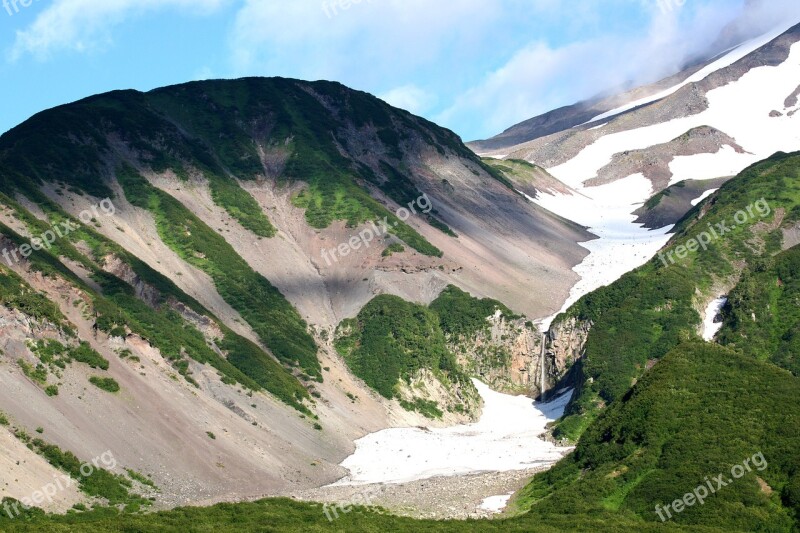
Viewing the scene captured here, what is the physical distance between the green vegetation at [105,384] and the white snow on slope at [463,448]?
16.0m

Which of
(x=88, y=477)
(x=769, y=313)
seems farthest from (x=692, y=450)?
(x=769, y=313)

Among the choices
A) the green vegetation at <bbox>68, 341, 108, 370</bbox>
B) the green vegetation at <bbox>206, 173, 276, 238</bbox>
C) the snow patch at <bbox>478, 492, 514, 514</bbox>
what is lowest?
the snow patch at <bbox>478, 492, 514, 514</bbox>

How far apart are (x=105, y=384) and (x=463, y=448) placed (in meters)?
29.6

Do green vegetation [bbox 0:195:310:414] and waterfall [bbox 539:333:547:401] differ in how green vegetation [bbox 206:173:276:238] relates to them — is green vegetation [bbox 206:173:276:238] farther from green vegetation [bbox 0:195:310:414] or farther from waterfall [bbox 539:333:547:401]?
waterfall [bbox 539:333:547:401]

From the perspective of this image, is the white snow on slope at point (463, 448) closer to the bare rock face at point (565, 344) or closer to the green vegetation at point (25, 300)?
the bare rock face at point (565, 344)

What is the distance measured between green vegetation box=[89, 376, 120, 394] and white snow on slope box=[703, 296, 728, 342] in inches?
1932

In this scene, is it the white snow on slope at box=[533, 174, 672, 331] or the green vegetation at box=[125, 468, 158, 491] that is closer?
the green vegetation at box=[125, 468, 158, 491]

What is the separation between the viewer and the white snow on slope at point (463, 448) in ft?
228

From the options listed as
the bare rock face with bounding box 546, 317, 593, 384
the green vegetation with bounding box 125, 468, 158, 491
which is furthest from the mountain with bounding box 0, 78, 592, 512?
the bare rock face with bounding box 546, 317, 593, 384

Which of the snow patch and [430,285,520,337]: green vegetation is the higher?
[430,285,520,337]: green vegetation

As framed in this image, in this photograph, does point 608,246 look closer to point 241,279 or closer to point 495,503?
point 241,279

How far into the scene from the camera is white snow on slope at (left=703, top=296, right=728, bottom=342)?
8581 centimetres

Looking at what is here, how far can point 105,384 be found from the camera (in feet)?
206

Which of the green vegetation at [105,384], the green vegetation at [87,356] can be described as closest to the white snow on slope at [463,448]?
the green vegetation at [105,384]
